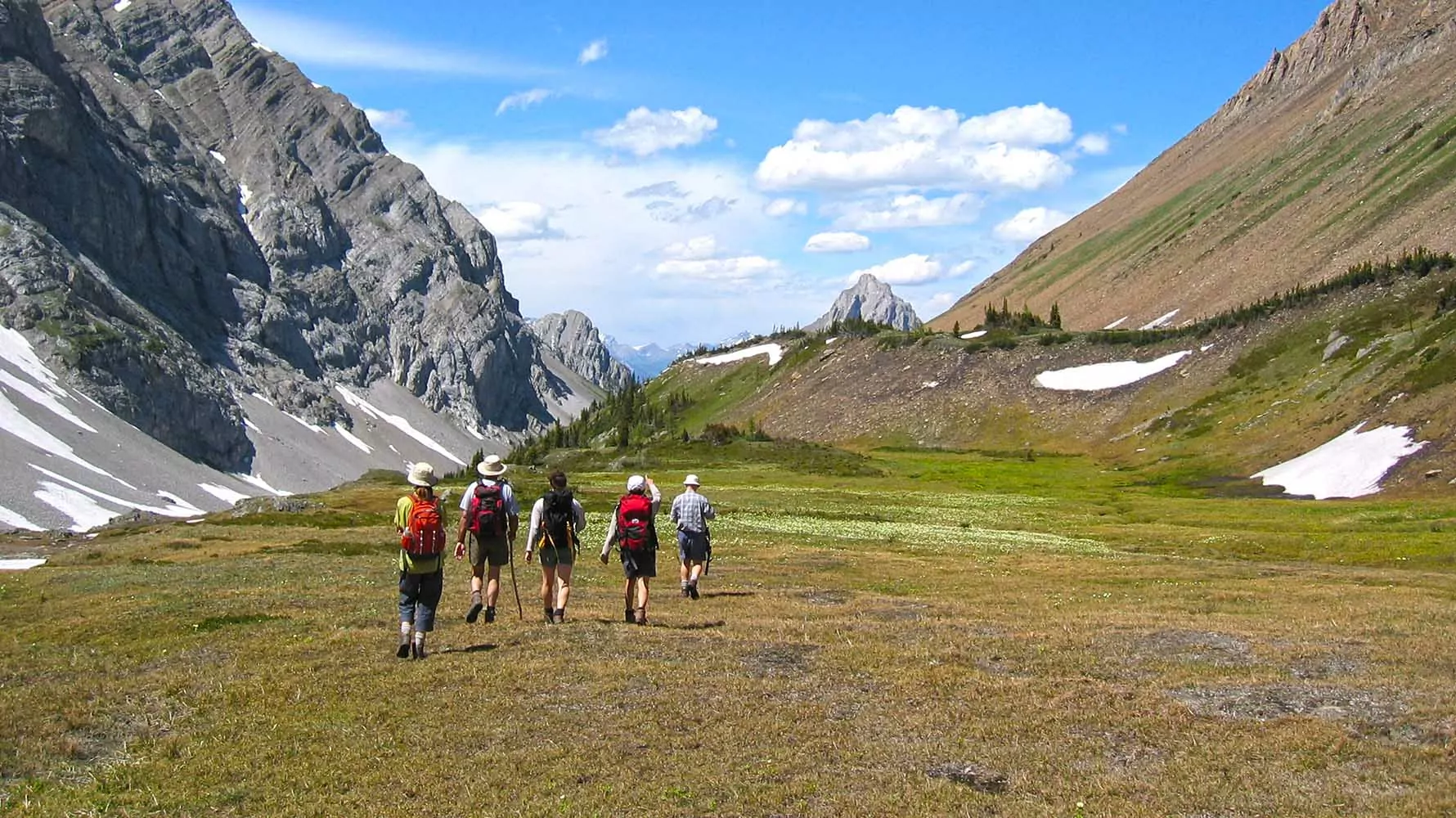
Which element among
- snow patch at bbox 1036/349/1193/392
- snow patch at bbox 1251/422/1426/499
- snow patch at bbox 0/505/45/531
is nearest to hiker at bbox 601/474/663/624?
snow patch at bbox 1251/422/1426/499

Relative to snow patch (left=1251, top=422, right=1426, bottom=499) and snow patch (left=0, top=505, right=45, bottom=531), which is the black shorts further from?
snow patch (left=0, top=505, right=45, bottom=531)

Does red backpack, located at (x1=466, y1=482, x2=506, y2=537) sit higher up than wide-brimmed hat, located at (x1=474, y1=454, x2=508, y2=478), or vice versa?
wide-brimmed hat, located at (x1=474, y1=454, x2=508, y2=478)

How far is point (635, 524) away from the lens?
25781 millimetres

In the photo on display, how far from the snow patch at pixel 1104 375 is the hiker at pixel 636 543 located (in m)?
149

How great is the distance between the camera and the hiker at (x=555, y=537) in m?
25.4

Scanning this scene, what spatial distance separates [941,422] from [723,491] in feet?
262

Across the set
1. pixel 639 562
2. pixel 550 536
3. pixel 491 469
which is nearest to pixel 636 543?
pixel 639 562

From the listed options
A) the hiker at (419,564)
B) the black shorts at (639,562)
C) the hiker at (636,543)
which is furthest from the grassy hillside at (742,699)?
the black shorts at (639,562)

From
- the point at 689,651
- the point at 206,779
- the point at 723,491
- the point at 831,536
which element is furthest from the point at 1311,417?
the point at 206,779

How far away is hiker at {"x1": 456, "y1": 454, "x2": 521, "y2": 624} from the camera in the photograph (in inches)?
979

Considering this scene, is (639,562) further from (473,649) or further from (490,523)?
(473,649)

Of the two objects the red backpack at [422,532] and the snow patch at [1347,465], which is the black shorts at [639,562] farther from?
the snow patch at [1347,465]

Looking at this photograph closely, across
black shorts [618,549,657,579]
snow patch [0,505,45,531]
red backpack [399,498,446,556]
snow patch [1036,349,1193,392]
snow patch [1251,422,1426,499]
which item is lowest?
snow patch [0,505,45,531]

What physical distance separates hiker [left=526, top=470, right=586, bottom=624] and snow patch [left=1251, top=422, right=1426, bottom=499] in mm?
83498
